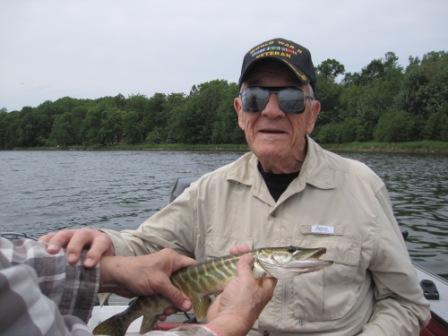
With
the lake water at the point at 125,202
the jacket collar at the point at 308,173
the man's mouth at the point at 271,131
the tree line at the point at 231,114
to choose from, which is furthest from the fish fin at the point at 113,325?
the tree line at the point at 231,114

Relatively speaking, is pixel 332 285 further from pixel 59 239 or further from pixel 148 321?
pixel 59 239

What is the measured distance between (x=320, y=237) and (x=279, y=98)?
1.02 meters

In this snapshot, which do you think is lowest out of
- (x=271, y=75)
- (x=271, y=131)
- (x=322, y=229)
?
(x=322, y=229)

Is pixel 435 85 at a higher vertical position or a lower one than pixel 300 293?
higher

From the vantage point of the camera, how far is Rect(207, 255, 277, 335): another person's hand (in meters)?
1.92

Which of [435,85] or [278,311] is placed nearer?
[278,311]

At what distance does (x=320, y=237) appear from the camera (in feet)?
10.1

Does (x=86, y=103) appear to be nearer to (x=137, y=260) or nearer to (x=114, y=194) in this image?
(x=114, y=194)

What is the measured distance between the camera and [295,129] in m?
3.38

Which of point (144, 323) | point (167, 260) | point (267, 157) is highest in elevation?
point (267, 157)

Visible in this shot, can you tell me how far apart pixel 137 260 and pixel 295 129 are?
4.86ft

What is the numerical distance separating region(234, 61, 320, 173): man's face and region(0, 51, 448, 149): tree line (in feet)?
183

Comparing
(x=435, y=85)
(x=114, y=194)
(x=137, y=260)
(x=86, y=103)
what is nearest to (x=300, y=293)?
(x=137, y=260)

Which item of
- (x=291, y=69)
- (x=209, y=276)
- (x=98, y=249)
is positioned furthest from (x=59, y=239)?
(x=291, y=69)
